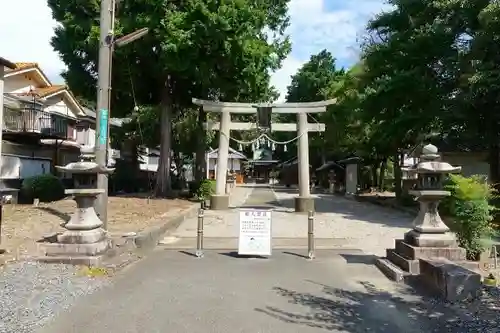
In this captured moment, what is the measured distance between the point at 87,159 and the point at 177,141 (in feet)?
74.5

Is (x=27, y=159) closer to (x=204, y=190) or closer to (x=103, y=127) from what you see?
(x=204, y=190)

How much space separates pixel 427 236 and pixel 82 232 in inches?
239

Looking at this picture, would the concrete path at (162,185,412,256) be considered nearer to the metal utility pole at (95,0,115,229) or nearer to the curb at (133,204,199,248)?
the curb at (133,204,199,248)

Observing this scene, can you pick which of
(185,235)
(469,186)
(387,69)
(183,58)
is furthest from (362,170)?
(469,186)

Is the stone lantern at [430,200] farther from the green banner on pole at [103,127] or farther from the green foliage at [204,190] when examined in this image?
the green foliage at [204,190]

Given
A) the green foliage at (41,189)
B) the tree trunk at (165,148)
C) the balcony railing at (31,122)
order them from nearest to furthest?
the green foliage at (41,189) → the balcony railing at (31,122) → the tree trunk at (165,148)

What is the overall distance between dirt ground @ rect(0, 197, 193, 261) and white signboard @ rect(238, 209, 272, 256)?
349 cm

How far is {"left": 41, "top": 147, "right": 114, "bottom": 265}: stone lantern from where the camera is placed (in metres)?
8.66

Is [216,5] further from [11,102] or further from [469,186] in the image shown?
[469,186]

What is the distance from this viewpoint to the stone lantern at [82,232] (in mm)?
8664

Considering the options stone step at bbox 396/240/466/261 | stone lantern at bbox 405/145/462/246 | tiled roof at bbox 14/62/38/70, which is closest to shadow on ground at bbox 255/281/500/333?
stone step at bbox 396/240/466/261

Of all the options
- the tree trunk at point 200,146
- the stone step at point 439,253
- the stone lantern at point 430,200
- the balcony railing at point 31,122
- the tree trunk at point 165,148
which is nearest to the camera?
the stone step at point 439,253

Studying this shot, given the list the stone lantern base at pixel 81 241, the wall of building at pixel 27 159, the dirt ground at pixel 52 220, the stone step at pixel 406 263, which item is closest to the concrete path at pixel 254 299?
the stone step at pixel 406 263

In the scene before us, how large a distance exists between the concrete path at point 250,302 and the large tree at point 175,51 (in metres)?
12.4
